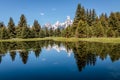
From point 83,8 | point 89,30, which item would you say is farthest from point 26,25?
point 89,30

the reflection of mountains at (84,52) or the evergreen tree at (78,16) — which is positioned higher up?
the evergreen tree at (78,16)

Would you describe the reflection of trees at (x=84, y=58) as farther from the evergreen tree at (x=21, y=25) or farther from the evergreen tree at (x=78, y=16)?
the evergreen tree at (x=21, y=25)

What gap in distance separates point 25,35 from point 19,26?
8.15 m

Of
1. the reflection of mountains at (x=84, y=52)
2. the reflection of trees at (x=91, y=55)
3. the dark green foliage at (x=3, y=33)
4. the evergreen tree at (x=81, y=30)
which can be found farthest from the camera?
the dark green foliage at (x=3, y=33)

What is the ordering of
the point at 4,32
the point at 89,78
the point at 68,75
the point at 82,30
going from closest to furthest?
the point at 89,78, the point at 68,75, the point at 82,30, the point at 4,32

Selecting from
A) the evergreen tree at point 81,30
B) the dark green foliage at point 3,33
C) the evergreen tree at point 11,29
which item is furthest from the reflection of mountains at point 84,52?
the evergreen tree at point 11,29

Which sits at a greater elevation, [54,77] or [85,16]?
[85,16]

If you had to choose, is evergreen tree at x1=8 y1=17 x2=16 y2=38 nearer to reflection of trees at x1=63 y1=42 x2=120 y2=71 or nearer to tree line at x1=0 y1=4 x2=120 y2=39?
tree line at x1=0 y1=4 x2=120 y2=39

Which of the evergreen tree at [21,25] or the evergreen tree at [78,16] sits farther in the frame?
the evergreen tree at [21,25]

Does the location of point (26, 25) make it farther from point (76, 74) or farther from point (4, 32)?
point (76, 74)

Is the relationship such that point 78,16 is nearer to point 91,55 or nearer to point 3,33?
point 3,33

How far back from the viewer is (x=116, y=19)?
9694cm

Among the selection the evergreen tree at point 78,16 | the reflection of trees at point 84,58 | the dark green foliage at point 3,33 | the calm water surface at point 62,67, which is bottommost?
the calm water surface at point 62,67

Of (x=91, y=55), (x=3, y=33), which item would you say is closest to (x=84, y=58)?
(x=91, y=55)
